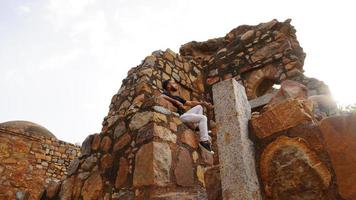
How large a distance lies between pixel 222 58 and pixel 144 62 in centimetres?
204

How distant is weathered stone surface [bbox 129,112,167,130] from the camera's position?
2.62 meters

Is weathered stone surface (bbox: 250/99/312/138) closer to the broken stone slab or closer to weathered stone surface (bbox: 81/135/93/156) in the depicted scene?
weathered stone surface (bbox: 81/135/93/156)

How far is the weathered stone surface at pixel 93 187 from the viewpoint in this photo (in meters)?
2.79

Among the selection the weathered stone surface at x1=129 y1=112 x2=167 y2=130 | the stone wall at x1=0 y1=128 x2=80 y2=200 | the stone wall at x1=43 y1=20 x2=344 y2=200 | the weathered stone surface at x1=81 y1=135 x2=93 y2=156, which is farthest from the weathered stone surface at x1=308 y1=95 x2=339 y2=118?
the stone wall at x1=0 y1=128 x2=80 y2=200

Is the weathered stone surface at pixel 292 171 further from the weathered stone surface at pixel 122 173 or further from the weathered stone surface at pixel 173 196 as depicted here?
the weathered stone surface at pixel 122 173

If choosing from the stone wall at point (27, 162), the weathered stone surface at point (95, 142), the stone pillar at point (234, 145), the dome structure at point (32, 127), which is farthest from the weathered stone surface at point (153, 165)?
the dome structure at point (32, 127)

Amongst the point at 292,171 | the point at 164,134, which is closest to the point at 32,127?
the point at 164,134

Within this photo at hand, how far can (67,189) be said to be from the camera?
124 inches

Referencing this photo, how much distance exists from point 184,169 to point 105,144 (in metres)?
1.03

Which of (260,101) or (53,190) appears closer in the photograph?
(53,190)

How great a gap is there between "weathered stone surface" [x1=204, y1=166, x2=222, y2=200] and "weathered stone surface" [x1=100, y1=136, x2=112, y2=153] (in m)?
1.34

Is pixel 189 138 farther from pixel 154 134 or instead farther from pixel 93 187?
pixel 93 187

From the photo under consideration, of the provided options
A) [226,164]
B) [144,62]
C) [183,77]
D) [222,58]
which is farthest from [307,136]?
[222,58]

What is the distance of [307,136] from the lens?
1.57 meters
